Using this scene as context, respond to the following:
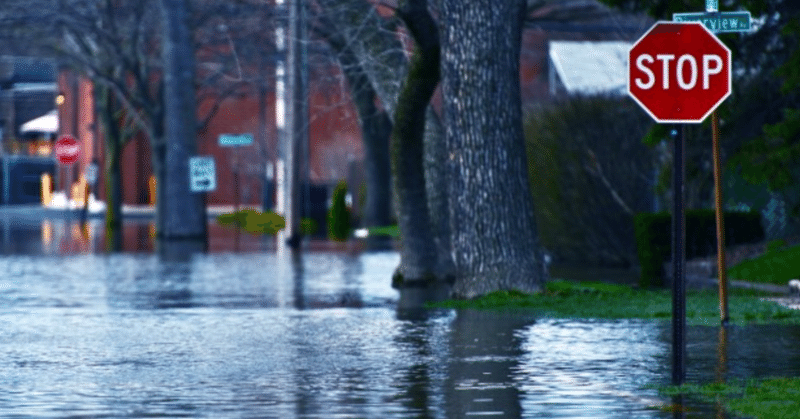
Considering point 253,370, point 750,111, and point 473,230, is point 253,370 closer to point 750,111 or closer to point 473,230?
point 473,230

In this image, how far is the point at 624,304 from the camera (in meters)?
22.3

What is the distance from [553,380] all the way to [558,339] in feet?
12.2

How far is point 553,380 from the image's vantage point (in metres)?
14.2

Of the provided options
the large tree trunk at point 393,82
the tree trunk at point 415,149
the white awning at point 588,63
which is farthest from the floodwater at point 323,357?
the white awning at point 588,63

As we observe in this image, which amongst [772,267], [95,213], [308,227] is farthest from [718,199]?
[95,213]

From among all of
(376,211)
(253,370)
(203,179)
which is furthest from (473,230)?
(376,211)

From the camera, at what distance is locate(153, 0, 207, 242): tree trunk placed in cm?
4722

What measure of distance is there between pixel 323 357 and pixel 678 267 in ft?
13.8

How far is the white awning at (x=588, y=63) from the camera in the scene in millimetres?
47031

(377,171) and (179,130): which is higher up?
(179,130)

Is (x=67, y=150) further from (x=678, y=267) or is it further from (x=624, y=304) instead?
(x=678, y=267)

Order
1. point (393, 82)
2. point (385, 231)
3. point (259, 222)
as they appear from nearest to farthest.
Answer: point (393, 82) → point (385, 231) → point (259, 222)

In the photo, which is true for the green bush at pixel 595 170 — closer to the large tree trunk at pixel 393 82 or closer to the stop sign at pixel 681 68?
the large tree trunk at pixel 393 82

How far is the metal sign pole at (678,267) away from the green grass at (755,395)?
0.21 m
